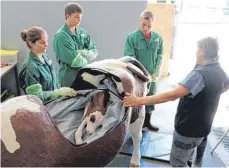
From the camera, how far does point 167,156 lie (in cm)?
250

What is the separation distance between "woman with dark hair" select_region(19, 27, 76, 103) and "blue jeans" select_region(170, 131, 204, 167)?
788 millimetres

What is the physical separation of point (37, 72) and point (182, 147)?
113 centimetres

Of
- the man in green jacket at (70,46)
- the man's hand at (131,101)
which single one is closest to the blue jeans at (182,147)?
the man's hand at (131,101)

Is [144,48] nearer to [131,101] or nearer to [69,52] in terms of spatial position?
[69,52]

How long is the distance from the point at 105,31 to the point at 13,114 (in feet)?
7.07

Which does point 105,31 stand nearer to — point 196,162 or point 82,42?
point 82,42

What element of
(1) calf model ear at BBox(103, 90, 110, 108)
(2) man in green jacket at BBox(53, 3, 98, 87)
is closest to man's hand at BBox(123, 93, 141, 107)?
(1) calf model ear at BBox(103, 90, 110, 108)

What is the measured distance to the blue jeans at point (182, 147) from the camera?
6.04 ft

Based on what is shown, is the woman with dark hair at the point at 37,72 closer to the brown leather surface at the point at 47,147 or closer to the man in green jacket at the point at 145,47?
the brown leather surface at the point at 47,147

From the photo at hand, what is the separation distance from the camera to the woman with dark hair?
179 centimetres

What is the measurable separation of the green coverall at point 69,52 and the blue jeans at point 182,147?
3.30 ft

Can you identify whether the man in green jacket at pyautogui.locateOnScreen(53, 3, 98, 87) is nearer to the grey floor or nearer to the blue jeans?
the grey floor

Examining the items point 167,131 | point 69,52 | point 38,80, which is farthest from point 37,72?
point 167,131

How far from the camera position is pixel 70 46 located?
2252 millimetres
